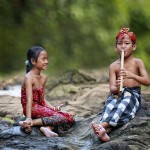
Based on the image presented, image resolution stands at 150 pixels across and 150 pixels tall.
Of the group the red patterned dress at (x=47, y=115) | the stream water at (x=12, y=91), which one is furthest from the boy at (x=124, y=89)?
the stream water at (x=12, y=91)

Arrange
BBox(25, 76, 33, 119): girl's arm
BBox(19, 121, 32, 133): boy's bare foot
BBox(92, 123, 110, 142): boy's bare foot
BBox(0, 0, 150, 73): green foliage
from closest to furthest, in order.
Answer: BBox(92, 123, 110, 142): boy's bare foot
BBox(19, 121, 32, 133): boy's bare foot
BBox(25, 76, 33, 119): girl's arm
BBox(0, 0, 150, 73): green foliage

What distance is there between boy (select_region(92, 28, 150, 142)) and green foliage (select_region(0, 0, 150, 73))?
1082 cm

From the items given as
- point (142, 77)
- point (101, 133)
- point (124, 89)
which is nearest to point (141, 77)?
point (142, 77)

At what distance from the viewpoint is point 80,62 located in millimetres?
16359

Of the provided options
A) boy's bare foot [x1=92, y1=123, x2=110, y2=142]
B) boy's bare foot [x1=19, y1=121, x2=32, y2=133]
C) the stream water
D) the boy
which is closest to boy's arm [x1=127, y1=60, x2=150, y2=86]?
the boy

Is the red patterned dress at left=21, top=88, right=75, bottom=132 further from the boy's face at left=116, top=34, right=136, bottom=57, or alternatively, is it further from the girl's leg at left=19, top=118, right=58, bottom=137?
the boy's face at left=116, top=34, right=136, bottom=57

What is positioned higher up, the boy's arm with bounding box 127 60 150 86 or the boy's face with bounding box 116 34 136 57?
the boy's face with bounding box 116 34 136 57

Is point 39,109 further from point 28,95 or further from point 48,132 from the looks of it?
point 48,132

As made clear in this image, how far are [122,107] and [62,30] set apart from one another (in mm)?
12836

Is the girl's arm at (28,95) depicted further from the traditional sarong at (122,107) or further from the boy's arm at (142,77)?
the boy's arm at (142,77)

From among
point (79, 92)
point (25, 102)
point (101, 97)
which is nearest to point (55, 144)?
point (25, 102)

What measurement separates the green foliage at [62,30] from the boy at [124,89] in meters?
10.8

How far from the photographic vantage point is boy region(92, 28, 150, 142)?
14.8ft

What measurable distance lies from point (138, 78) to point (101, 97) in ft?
6.81
